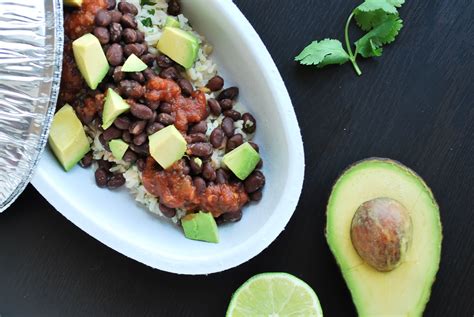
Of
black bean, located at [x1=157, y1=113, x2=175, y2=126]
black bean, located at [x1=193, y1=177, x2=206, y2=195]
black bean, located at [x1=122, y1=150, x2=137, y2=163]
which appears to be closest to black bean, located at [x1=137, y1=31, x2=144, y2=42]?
black bean, located at [x1=157, y1=113, x2=175, y2=126]

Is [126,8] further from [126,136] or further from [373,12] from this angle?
[373,12]

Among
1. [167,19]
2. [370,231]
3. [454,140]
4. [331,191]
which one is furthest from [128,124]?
[454,140]

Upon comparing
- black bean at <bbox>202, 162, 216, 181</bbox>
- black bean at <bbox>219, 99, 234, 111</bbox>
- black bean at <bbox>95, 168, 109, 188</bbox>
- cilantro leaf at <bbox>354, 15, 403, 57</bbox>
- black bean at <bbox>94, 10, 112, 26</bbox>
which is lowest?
black bean at <bbox>95, 168, 109, 188</bbox>

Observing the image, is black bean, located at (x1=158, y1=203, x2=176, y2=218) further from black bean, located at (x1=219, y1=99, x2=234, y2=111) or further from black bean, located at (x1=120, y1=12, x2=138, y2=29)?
black bean, located at (x1=120, y1=12, x2=138, y2=29)

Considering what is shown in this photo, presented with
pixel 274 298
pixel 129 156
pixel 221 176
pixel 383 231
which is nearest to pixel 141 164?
pixel 129 156

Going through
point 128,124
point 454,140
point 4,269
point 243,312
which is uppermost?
point 454,140

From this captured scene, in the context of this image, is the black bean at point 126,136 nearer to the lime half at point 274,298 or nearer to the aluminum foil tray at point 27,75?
the aluminum foil tray at point 27,75

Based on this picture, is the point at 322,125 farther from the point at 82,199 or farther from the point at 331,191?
the point at 82,199
